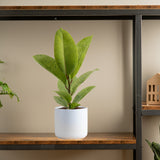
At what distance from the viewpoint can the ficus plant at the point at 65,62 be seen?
3.43 feet

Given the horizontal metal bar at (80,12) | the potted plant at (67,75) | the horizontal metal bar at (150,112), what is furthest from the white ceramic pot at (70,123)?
the horizontal metal bar at (80,12)

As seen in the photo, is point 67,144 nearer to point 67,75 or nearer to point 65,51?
point 67,75

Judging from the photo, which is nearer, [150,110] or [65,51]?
[65,51]

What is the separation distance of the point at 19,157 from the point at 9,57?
1.77ft

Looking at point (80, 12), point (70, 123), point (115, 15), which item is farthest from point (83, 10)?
point (70, 123)

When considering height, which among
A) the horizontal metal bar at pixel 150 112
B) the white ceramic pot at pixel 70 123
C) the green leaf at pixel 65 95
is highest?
the green leaf at pixel 65 95

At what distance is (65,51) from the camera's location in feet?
3.46

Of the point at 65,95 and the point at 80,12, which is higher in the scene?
the point at 80,12

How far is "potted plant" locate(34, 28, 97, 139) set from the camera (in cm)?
105

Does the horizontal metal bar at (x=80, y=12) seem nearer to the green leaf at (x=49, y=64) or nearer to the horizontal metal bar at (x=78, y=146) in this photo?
the green leaf at (x=49, y=64)

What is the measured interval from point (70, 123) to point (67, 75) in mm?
209

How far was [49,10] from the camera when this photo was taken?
114cm

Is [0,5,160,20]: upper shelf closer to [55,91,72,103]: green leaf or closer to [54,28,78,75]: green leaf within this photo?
[54,28,78,75]: green leaf

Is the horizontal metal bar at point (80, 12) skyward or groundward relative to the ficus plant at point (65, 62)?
skyward
